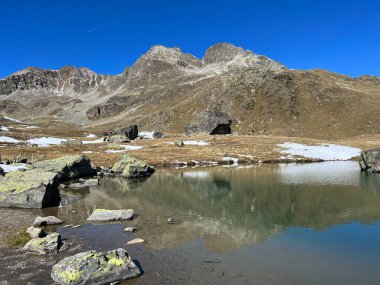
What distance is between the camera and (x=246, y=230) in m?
26.5

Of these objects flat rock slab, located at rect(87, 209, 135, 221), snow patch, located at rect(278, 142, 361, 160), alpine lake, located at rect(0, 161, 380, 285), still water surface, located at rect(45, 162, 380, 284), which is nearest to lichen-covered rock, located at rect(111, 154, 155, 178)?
still water surface, located at rect(45, 162, 380, 284)

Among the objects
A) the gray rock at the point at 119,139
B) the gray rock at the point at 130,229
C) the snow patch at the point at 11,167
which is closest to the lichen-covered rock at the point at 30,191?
the gray rock at the point at 130,229

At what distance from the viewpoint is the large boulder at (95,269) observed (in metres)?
16.7

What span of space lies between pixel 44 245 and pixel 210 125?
124550 mm

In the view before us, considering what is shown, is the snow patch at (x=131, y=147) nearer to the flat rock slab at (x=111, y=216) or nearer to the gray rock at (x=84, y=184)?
the gray rock at (x=84, y=184)

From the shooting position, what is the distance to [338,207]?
35.1 metres

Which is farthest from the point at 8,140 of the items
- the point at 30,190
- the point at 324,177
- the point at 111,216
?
the point at 111,216

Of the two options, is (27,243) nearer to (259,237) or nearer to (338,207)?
(259,237)

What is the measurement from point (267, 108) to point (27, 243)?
182 metres

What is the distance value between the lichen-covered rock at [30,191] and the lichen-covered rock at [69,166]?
18213 mm

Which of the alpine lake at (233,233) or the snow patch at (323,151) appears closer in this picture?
the alpine lake at (233,233)

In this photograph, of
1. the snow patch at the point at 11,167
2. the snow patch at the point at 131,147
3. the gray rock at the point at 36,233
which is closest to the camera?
the gray rock at the point at 36,233

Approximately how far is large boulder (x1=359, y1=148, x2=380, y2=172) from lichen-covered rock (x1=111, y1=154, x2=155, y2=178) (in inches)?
1521

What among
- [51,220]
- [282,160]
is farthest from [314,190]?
[282,160]
